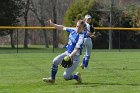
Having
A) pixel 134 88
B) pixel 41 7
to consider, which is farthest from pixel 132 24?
pixel 134 88

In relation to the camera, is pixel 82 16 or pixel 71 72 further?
pixel 82 16

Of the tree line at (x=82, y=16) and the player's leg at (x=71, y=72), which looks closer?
the player's leg at (x=71, y=72)

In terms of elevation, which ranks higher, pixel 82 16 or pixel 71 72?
pixel 82 16

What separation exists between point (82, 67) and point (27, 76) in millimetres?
3279

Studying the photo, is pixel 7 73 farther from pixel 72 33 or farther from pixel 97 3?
pixel 97 3

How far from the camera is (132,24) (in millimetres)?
41719

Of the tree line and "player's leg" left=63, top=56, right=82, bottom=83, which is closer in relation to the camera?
"player's leg" left=63, top=56, right=82, bottom=83

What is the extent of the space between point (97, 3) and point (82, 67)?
27.3m

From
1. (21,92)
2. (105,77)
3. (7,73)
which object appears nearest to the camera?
(21,92)

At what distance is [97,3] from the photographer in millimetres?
42812

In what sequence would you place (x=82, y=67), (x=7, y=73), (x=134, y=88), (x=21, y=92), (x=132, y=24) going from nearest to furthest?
(x=21, y=92)
(x=134, y=88)
(x=7, y=73)
(x=82, y=67)
(x=132, y=24)

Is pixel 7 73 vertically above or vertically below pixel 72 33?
below

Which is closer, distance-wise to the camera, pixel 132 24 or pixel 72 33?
pixel 72 33

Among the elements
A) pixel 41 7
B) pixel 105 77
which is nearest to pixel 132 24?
pixel 41 7
